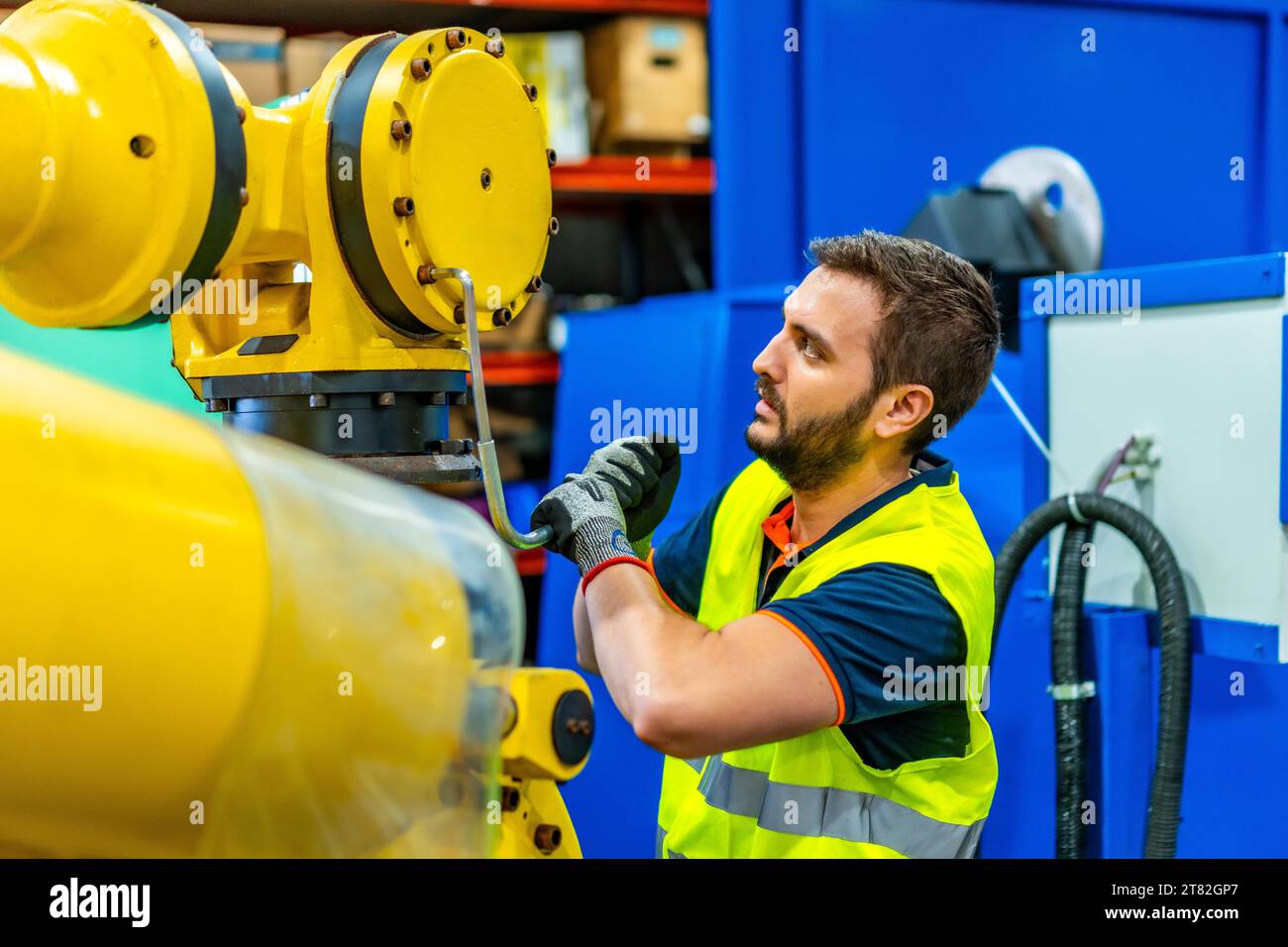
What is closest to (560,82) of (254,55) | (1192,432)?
(254,55)

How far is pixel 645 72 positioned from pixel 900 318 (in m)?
2.25

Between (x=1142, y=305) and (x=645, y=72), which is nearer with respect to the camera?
(x=1142, y=305)

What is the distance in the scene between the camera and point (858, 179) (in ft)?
9.35

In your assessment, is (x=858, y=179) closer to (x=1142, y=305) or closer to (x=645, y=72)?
(x=645, y=72)

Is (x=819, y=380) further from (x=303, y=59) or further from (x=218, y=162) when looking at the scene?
(x=303, y=59)

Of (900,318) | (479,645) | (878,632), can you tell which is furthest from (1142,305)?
(479,645)

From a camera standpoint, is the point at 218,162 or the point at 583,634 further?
the point at 583,634

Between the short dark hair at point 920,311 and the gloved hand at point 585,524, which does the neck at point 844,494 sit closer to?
the short dark hair at point 920,311

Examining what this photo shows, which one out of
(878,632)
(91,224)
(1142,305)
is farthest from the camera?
(1142,305)

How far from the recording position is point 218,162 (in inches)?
37.3

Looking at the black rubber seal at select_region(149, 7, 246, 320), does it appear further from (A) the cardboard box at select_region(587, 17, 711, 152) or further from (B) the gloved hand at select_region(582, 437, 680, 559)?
(A) the cardboard box at select_region(587, 17, 711, 152)

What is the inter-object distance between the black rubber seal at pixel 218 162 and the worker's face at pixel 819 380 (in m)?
0.57

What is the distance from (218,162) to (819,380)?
25.0 inches

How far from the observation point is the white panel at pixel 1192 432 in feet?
5.36
